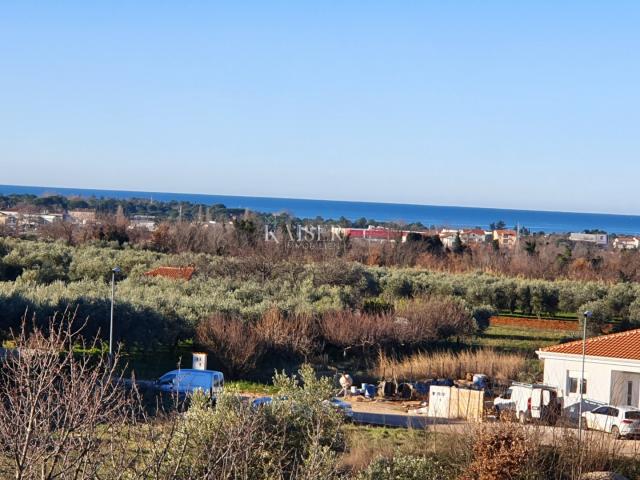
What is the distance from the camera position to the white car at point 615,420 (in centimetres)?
2095

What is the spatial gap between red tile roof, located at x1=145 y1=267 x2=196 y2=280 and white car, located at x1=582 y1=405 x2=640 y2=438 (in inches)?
960

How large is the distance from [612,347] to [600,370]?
2.80 feet

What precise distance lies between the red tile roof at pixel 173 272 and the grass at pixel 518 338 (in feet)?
44.8

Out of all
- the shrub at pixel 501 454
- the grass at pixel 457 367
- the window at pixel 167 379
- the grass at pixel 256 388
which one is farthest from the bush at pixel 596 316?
the shrub at pixel 501 454

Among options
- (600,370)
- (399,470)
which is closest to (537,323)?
(600,370)

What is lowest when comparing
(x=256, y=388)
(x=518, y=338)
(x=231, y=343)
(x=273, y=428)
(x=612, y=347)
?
(x=518, y=338)

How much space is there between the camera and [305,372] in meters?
14.2

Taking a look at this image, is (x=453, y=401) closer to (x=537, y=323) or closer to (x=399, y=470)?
(x=399, y=470)

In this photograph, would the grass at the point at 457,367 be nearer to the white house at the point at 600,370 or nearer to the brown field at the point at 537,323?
the white house at the point at 600,370

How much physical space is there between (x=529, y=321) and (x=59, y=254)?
23079mm

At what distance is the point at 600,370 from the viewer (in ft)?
83.6

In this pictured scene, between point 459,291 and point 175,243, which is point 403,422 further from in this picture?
point 175,243

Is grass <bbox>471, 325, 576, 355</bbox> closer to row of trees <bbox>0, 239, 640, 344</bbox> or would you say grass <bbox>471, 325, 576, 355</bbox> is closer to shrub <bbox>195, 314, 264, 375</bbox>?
row of trees <bbox>0, 239, 640, 344</bbox>

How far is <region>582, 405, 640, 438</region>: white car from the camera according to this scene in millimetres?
20953
